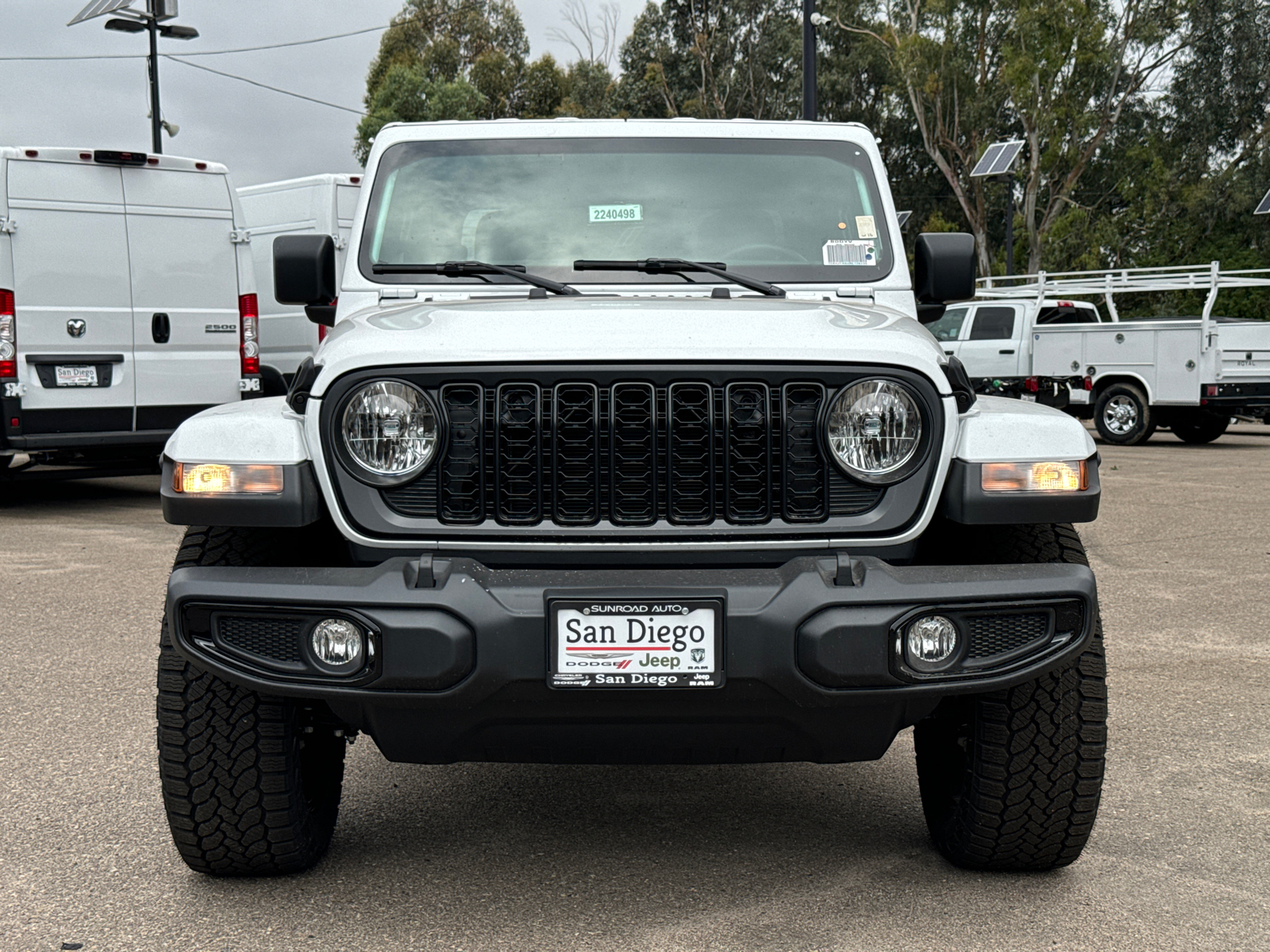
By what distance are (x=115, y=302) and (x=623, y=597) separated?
864 centimetres

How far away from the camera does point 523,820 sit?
3.85 meters

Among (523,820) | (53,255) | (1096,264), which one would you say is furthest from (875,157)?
(1096,264)

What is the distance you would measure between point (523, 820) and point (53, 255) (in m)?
7.71

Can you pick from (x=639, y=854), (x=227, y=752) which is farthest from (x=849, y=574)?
(x=227, y=752)

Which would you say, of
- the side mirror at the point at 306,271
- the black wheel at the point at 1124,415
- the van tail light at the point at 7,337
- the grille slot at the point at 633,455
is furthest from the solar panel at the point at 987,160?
the grille slot at the point at 633,455

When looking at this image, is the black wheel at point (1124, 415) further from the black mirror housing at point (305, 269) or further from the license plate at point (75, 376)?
the black mirror housing at point (305, 269)

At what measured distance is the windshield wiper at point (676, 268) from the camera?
13.0ft

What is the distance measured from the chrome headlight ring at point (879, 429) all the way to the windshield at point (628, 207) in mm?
1158

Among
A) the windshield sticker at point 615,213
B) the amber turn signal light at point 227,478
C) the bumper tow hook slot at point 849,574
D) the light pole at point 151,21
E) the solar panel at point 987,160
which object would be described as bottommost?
the bumper tow hook slot at point 849,574

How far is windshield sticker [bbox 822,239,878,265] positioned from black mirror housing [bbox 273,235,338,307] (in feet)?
5.16

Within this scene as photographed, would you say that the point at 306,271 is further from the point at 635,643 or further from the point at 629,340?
the point at 635,643

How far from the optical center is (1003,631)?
2912mm

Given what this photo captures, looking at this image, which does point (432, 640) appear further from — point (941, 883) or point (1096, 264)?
point (1096, 264)

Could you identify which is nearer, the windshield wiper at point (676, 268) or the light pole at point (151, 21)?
the windshield wiper at point (676, 268)
